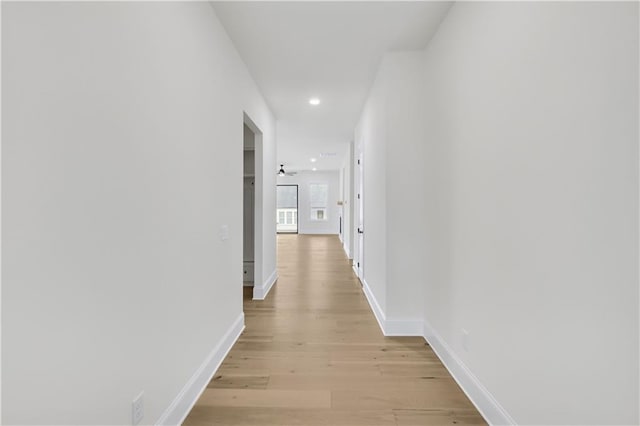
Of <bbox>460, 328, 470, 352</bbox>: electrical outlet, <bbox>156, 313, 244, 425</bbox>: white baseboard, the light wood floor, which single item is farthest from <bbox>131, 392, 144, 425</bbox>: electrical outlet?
<bbox>460, 328, 470, 352</bbox>: electrical outlet

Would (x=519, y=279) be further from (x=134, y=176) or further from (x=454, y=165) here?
(x=134, y=176)

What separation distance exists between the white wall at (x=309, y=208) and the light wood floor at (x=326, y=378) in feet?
28.5

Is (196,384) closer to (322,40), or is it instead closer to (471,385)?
(471,385)

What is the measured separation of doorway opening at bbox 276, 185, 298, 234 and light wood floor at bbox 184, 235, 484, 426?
29.4 ft

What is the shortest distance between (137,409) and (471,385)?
1.81m

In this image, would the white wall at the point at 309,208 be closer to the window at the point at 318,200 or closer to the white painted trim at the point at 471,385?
the window at the point at 318,200

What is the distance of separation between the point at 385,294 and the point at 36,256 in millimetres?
2456

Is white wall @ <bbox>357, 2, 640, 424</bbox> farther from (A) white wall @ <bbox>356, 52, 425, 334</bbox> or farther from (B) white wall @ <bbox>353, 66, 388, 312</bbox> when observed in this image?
(B) white wall @ <bbox>353, 66, 388, 312</bbox>

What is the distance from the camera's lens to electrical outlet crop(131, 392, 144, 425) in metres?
1.26

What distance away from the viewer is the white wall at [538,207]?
949 millimetres

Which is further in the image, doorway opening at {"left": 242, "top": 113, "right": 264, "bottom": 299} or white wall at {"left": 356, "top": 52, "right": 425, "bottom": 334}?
doorway opening at {"left": 242, "top": 113, "right": 264, "bottom": 299}

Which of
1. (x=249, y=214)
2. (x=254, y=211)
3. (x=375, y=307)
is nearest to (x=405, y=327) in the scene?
(x=375, y=307)

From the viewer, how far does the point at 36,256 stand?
844mm

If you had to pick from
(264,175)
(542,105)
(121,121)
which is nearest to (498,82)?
(542,105)
